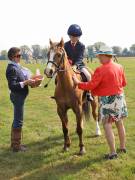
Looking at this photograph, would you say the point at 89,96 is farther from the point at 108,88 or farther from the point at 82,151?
the point at 108,88

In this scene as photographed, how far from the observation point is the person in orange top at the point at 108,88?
22.9ft

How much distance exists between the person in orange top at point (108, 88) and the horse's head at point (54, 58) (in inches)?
24.9

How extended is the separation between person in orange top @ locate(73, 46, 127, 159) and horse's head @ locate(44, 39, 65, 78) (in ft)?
2.08

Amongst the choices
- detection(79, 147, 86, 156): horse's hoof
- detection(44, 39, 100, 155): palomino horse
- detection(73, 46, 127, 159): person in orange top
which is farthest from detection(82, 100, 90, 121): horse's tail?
detection(73, 46, 127, 159): person in orange top

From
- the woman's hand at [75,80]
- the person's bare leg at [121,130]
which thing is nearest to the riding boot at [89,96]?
the woman's hand at [75,80]

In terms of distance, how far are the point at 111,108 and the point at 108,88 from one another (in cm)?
43

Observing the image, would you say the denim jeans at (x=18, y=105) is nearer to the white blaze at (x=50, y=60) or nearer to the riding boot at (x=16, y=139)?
the riding boot at (x=16, y=139)

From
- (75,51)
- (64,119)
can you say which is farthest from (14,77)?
(75,51)

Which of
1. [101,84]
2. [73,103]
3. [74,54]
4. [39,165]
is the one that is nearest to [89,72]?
[74,54]

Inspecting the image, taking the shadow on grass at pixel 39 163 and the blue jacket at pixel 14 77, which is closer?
the shadow on grass at pixel 39 163

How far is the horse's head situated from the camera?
6.96 metres

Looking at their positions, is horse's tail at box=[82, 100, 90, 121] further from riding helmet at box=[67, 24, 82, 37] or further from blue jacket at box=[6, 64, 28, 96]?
blue jacket at box=[6, 64, 28, 96]

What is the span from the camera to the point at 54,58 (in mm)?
7137

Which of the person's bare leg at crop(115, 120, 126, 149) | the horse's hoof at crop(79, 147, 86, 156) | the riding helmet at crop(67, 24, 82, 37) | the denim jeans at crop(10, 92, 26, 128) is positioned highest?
the riding helmet at crop(67, 24, 82, 37)
